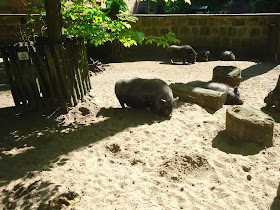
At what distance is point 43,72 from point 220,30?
9.01m

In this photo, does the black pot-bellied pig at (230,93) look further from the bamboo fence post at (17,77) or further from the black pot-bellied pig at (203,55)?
the black pot-bellied pig at (203,55)

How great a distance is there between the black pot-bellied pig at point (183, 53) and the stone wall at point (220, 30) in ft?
4.54

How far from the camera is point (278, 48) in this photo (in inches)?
411

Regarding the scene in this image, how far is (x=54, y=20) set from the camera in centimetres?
483

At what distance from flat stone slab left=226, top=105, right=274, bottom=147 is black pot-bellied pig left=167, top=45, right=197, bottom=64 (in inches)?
254

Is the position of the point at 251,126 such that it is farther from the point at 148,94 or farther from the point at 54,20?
the point at 54,20

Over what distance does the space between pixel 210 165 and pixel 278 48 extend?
887 cm

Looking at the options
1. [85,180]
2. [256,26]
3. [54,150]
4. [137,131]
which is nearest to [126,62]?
[256,26]

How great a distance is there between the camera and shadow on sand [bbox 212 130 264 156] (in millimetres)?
4043

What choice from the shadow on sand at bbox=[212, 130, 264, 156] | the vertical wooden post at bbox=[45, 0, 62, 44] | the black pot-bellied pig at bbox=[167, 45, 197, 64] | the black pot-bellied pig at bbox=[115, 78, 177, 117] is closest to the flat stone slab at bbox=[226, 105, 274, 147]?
the shadow on sand at bbox=[212, 130, 264, 156]

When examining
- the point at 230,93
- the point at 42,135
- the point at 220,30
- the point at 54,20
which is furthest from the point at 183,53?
the point at 42,135

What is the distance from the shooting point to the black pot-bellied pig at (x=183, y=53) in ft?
34.2

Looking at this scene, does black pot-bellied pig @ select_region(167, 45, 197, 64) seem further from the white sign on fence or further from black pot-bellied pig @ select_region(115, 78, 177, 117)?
the white sign on fence

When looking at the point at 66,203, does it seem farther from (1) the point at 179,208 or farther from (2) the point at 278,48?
(2) the point at 278,48
